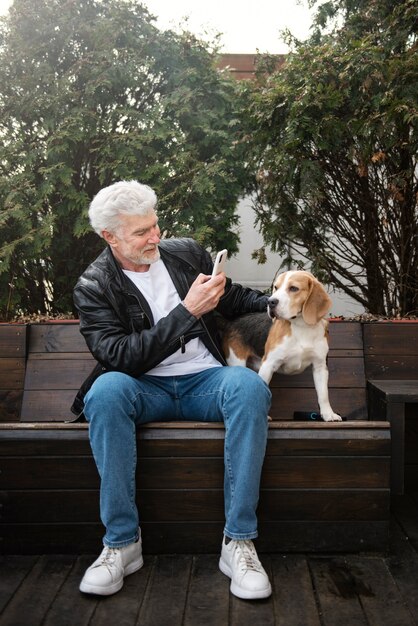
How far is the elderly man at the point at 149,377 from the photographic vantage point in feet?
7.96

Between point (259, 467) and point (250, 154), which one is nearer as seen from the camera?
point (259, 467)

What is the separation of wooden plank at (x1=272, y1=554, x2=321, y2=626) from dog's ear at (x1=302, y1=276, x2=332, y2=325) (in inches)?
38.7

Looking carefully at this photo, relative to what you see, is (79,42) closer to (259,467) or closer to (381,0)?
(381,0)

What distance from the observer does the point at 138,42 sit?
441cm

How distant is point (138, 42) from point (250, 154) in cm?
107

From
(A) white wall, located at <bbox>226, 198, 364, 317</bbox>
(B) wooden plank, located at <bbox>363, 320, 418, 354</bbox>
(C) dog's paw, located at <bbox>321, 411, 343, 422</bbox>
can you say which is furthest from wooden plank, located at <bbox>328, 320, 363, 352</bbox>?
(A) white wall, located at <bbox>226, 198, 364, 317</bbox>

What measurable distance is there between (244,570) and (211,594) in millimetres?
143

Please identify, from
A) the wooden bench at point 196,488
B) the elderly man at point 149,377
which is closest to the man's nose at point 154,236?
the elderly man at point 149,377

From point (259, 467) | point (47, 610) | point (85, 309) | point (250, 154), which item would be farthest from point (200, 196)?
point (47, 610)

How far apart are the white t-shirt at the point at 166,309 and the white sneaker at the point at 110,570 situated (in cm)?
70

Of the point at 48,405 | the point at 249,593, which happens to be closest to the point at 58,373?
the point at 48,405

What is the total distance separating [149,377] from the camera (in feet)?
8.99

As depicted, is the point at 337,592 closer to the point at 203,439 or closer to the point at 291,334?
the point at 203,439

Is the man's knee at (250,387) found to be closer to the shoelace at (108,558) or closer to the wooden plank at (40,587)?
the shoelace at (108,558)
